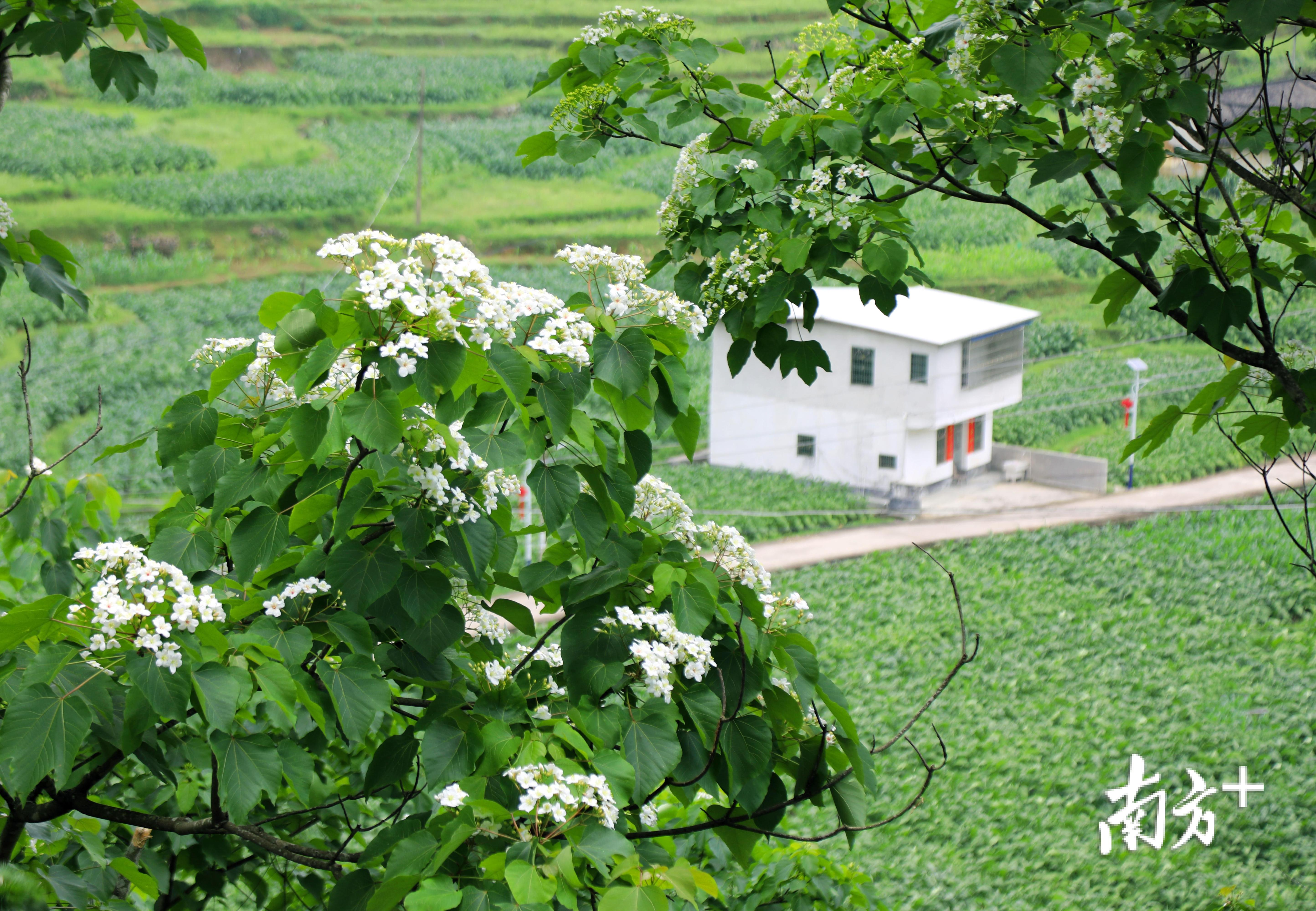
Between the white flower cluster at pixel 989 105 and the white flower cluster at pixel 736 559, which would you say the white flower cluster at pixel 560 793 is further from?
the white flower cluster at pixel 989 105

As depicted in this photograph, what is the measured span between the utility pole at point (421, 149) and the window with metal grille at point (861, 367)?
519 centimetres

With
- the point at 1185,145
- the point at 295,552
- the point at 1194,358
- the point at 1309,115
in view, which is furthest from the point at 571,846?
the point at 1194,358

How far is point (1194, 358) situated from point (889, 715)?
513 cm

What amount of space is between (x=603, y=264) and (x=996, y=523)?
5996 mm

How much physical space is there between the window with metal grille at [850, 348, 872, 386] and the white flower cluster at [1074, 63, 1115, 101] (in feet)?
17.3

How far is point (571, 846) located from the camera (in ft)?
2.22

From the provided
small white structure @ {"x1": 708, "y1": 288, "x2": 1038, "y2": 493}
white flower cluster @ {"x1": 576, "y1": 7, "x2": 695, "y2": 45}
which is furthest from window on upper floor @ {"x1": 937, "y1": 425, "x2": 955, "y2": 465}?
white flower cluster @ {"x1": 576, "y1": 7, "x2": 695, "y2": 45}

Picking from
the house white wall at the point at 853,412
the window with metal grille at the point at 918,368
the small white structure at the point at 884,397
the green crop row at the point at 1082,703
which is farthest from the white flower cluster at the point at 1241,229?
the window with metal grille at the point at 918,368

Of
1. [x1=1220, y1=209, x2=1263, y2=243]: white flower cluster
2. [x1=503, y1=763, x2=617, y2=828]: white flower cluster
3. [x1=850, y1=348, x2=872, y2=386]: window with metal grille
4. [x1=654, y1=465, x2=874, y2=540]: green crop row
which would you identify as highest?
[x1=1220, y1=209, x2=1263, y2=243]: white flower cluster

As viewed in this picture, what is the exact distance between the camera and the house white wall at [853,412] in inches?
246

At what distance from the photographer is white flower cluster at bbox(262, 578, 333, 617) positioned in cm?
80

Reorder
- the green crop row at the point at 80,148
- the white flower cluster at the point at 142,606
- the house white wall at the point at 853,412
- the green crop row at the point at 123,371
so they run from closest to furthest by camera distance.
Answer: the white flower cluster at the point at 142,606
the house white wall at the point at 853,412
the green crop row at the point at 123,371
the green crop row at the point at 80,148

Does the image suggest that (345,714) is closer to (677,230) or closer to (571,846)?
(571,846)

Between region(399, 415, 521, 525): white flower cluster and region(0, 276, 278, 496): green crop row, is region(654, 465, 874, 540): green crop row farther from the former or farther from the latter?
region(399, 415, 521, 525): white flower cluster
